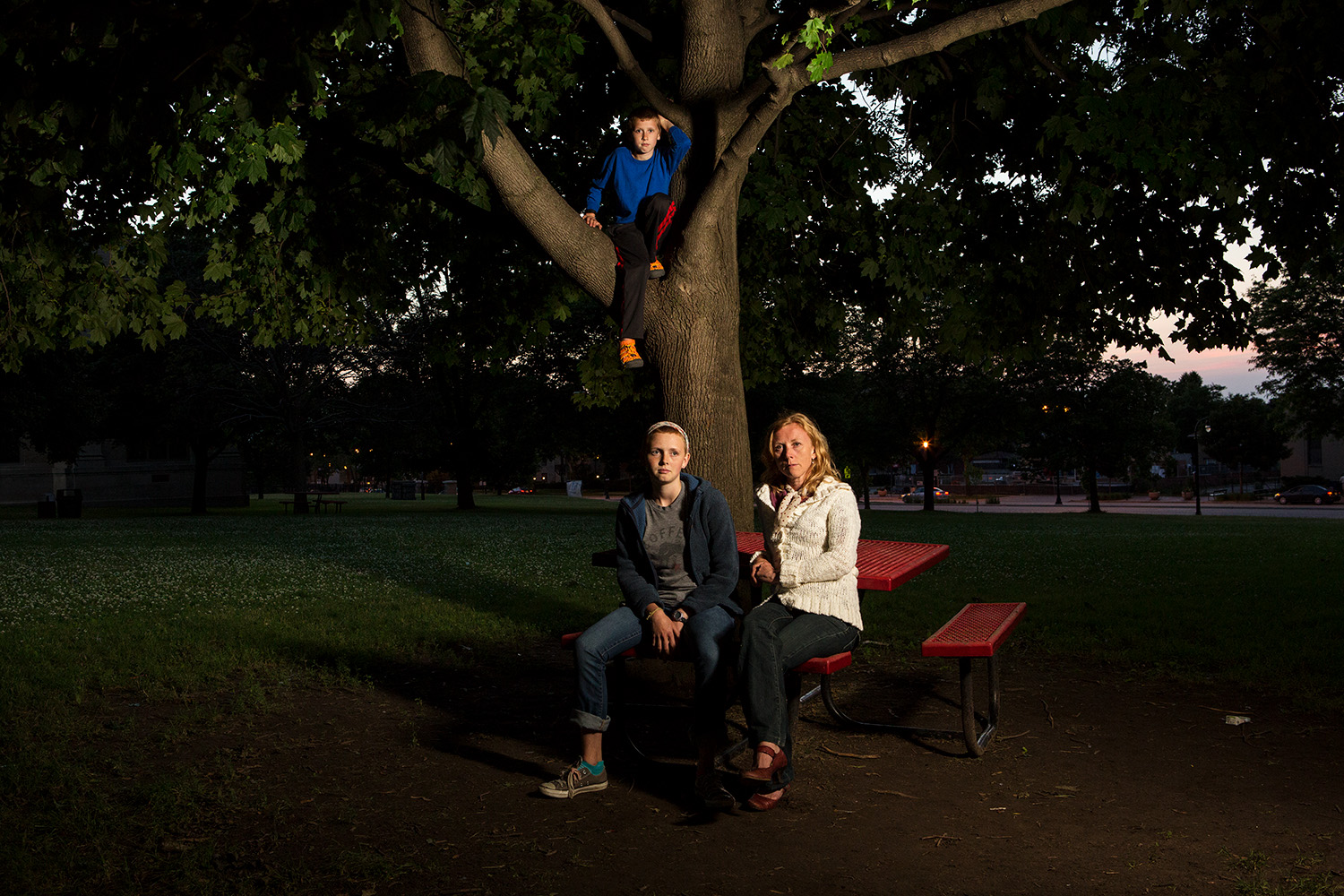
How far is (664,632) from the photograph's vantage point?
15.4ft

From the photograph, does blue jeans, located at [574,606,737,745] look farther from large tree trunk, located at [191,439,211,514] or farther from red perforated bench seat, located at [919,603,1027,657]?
large tree trunk, located at [191,439,211,514]

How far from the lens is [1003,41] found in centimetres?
1008

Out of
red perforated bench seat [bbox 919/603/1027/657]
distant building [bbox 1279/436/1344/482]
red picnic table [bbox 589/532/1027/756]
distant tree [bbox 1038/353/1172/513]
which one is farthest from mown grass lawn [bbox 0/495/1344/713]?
distant building [bbox 1279/436/1344/482]

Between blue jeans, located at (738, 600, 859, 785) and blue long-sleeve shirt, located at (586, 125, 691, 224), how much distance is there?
9.99 feet

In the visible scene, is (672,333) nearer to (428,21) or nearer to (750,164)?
(428,21)

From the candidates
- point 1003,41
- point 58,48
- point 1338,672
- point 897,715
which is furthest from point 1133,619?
point 58,48

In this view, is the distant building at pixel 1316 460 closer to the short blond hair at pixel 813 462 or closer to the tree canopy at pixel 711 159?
the tree canopy at pixel 711 159

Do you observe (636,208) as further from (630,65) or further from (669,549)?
(669,549)

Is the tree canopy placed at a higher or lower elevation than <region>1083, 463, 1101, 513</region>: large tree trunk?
higher

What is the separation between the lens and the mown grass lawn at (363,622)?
504cm

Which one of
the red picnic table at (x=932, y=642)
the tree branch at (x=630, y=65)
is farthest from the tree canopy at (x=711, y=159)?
the red picnic table at (x=932, y=642)

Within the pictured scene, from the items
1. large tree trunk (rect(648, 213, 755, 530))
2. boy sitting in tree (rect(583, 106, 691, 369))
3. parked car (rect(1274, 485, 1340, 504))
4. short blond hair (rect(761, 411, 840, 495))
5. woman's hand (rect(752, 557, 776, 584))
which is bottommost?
parked car (rect(1274, 485, 1340, 504))

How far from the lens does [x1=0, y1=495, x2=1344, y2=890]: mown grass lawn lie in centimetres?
504

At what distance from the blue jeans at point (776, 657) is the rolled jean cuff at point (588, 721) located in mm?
662
